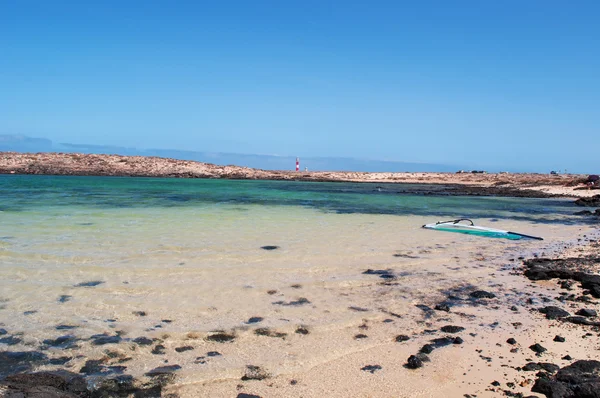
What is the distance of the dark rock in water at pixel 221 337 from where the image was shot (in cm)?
543

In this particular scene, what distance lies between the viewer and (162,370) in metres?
4.60

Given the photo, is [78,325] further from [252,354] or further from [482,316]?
[482,316]

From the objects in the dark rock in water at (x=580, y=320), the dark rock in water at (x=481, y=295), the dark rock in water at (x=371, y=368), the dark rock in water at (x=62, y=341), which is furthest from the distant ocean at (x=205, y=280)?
the dark rock in water at (x=580, y=320)

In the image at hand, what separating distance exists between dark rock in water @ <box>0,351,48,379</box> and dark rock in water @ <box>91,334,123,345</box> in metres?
0.57

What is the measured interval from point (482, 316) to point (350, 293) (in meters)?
2.08

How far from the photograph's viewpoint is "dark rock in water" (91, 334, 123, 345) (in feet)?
17.3

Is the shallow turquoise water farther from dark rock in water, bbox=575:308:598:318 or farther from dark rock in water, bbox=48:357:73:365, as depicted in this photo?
dark rock in water, bbox=48:357:73:365

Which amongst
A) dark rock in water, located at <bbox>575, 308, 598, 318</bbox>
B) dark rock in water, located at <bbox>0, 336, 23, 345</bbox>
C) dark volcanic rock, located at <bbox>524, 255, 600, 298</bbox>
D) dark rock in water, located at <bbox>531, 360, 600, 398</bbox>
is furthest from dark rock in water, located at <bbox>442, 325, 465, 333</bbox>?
dark rock in water, located at <bbox>0, 336, 23, 345</bbox>

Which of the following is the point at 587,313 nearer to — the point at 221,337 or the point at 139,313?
the point at 221,337

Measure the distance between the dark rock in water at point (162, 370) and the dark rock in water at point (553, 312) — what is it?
16.0 ft

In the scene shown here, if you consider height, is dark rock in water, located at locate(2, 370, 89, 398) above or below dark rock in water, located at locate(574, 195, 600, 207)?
below

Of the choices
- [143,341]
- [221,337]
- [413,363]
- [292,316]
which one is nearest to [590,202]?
[292,316]

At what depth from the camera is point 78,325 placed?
19.0 feet

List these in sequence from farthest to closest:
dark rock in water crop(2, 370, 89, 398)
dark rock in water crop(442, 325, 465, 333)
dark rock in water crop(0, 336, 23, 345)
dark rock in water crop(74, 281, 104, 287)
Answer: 1. dark rock in water crop(74, 281, 104, 287)
2. dark rock in water crop(442, 325, 465, 333)
3. dark rock in water crop(0, 336, 23, 345)
4. dark rock in water crop(2, 370, 89, 398)
